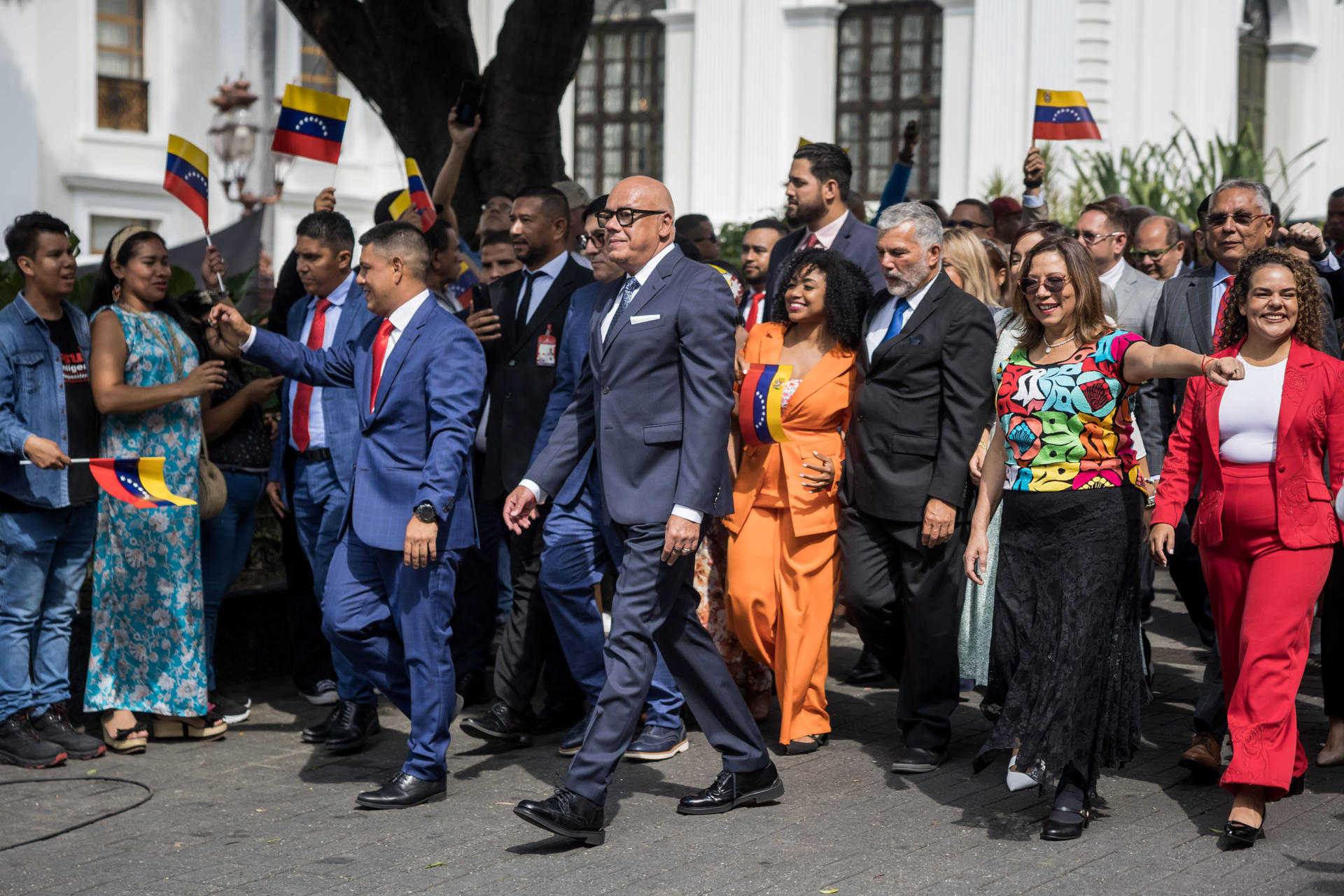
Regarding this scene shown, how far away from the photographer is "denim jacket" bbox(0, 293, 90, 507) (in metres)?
6.57

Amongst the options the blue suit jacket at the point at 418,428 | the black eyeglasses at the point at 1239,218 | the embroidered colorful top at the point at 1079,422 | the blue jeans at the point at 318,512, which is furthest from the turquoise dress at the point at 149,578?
the black eyeglasses at the point at 1239,218

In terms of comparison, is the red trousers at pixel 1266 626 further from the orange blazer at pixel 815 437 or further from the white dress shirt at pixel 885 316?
the orange blazer at pixel 815 437

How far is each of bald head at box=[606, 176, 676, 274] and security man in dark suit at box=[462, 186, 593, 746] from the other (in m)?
1.45

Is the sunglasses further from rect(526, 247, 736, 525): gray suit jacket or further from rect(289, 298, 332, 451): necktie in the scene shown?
rect(289, 298, 332, 451): necktie

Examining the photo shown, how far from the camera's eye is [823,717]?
667cm

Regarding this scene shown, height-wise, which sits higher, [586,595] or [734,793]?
[586,595]

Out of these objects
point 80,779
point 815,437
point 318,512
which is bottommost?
point 80,779

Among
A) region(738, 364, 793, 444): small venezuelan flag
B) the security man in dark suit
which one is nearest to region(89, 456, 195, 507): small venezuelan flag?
the security man in dark suit

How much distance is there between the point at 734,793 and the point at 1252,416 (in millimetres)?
2170

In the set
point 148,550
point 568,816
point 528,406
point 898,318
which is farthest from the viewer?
point 528,406

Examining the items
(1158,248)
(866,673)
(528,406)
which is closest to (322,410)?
(528,406)

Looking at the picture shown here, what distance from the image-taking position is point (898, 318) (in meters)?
6.53

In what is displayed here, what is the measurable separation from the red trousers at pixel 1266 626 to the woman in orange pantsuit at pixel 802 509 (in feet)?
5.54

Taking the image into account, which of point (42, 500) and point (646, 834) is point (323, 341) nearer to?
point (42, 500)
